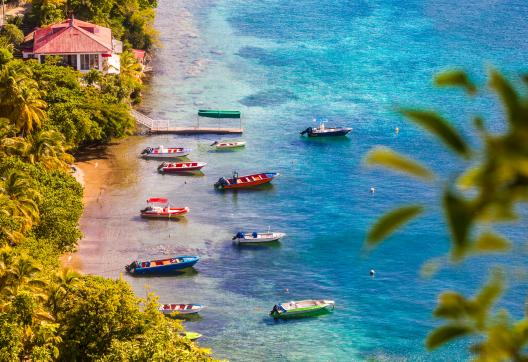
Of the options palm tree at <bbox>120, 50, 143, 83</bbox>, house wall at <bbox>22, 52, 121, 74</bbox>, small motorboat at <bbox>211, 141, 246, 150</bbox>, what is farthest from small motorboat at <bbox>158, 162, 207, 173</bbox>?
palm tree at <bbox>120, 50, 143, 83</bbox>

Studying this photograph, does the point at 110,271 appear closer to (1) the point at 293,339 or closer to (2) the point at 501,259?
(1) the point at 293,339

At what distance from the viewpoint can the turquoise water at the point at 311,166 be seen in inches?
2296

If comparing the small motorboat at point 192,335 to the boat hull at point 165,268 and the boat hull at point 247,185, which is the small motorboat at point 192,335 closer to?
the boat hull at point 165,268

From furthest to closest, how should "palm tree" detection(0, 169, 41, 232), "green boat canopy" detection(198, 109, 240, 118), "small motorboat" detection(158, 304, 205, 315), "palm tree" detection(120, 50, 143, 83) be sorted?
"palm tree" detection(120, 50, 143, 83) → "green boat canopy" detection(198, 109, 240, 118) → "small motorboat" detection(158, 304, 205, 315) → "palm tree" detection(0, 169, 41, 232)

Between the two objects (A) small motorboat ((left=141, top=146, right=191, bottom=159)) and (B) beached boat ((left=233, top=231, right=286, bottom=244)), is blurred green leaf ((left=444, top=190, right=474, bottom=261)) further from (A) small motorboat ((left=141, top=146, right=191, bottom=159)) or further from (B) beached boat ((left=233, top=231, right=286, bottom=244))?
(A) small motorboat ((left=141, top=146, right=191, bottom=159))

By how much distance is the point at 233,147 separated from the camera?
8806 cm

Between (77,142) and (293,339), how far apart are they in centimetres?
3302

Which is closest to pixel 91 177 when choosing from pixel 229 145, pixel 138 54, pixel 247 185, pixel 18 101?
pixel 18 101

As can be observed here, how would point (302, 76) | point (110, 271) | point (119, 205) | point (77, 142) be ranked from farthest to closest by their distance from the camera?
point (302, 76), point (77, 142), point (119, 205), point (110, 271)

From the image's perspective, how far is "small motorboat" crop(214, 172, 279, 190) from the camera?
78.4 m

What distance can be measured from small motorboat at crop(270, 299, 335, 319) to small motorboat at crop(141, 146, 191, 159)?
28903mm

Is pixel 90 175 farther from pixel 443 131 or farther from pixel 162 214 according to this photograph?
pixel 443 131

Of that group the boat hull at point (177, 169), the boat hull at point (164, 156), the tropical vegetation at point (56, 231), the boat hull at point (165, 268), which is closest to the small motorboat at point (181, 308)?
the tropical vegetation at point (56, 231)

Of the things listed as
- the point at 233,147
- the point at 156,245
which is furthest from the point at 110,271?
the point at 233,147
